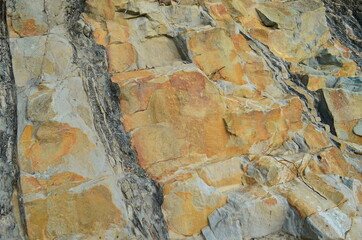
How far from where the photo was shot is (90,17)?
19.0 feet

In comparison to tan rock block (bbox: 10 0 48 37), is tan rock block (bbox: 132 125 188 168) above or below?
below

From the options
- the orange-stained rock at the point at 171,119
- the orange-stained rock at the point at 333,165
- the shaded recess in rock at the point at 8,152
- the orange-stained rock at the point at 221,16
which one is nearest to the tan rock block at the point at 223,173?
the orange-stained rock at the point at 171,119

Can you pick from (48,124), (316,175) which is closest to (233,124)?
(316,175)

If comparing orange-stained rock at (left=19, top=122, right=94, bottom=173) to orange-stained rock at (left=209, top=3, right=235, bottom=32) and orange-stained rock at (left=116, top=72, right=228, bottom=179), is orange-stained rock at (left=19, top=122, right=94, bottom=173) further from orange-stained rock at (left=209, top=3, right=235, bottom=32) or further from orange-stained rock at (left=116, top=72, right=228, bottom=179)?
orange-stained rock at (left=209, top=3, right=235, bottom=32)

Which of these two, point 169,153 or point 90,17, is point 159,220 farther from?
point 90,17

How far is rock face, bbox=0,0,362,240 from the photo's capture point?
Result: 4.30 meters

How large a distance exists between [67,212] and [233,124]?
2.50m

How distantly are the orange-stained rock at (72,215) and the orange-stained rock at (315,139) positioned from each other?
10.3 ft

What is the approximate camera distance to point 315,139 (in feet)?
18.7

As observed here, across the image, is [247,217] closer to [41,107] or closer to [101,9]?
[41,107]

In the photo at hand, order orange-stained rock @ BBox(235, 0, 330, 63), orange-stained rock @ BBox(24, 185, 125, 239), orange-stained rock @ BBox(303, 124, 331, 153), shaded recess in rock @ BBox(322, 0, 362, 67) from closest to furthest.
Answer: orange-stained rock @ BBox(24, 185, 125, 239)
orange-stained rock @ BBox(303, 124, 331, 153)
orange-stained rock @ BBox(235, 0, 330, 63)
shaded recess in rock @ BBox(322, 0, 362, 67)

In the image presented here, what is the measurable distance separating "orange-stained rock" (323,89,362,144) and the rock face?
0.02 metres

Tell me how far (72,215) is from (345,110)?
4844 mm

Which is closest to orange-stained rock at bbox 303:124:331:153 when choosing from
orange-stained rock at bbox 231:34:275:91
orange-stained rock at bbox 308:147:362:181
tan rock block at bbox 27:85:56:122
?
orange-stained rock at bbox 308:147:362:181
